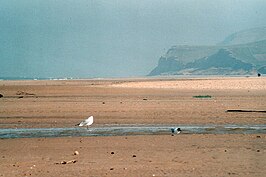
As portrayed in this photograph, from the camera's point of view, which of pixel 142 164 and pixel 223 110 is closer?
pixel 142 164

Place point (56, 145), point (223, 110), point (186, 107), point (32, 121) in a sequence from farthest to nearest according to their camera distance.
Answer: point (186, 107)
point (223, 110)
point (32, 121)
point (56, 145)

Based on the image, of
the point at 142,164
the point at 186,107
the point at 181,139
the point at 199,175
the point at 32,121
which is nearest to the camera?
the point at 199,175

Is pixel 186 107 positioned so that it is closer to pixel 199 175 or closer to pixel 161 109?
pixel 161 109

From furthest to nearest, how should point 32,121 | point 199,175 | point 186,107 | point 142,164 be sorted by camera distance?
point 186,107, point 32,121, point 142,164, point 199,175

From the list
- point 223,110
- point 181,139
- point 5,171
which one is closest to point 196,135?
point 181,139

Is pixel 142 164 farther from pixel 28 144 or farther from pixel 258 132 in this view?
pixel 258 132

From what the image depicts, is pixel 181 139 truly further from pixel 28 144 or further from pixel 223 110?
pixel 223 110

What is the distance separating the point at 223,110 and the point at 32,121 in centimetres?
1109

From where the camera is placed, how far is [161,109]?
29.5 m

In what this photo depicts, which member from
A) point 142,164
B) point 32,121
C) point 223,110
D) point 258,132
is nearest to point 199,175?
point 142,164

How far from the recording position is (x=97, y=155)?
13.9 metres

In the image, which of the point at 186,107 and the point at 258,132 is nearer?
the point at 258,132

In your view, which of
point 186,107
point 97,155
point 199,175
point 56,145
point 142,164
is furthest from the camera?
point 186,107

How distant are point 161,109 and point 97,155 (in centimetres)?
1584
